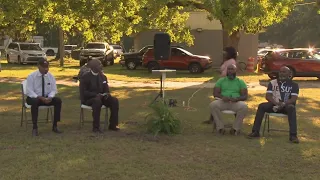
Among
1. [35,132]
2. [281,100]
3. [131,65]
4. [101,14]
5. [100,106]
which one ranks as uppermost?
[101,14]

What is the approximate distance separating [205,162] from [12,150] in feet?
9.05

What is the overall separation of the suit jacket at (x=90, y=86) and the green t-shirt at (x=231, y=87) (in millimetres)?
2080

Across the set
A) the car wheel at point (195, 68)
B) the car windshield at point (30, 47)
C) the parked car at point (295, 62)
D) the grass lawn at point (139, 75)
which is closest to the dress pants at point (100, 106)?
the grass lawn at point (139, 75)

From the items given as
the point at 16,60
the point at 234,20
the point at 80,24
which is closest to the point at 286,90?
the point at 234,20

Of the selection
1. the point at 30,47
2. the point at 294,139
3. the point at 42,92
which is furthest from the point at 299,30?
the point at 42,92

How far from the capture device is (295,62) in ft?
64.7

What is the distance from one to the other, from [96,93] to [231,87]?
2379 mm

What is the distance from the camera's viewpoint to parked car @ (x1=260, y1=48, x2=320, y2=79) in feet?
63.9

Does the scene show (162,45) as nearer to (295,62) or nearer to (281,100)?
(281,100)

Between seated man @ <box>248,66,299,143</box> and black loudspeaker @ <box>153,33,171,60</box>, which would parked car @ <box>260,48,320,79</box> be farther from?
seated man @ <box>248,66,299,143</box>

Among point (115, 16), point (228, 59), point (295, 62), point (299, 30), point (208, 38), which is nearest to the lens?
point (228, 59)

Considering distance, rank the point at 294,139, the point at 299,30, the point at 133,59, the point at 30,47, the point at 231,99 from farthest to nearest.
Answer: the point at 299,30 → the point at 30,47 → the point at 133,59 → the point at 231,99 → the point at 294,139

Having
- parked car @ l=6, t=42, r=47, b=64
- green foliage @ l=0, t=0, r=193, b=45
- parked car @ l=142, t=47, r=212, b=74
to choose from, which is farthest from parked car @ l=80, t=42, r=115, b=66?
green foliage @ l=0, t=0, r=193, b=45

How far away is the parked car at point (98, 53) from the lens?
102ft
